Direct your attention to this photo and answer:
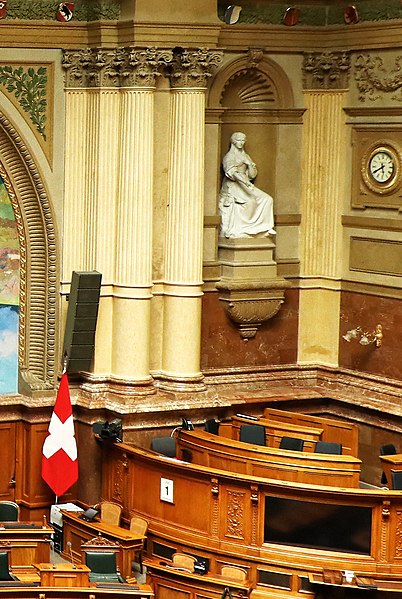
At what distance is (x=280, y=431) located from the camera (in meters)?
21.1

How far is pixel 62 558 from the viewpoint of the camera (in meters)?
20.4

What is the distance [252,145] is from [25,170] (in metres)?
3.01

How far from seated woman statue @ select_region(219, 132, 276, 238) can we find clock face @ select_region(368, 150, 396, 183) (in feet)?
4.45

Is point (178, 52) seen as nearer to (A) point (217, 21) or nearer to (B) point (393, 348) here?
(A) point (217, 21)

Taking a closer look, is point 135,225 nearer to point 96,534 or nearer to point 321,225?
point 321,225

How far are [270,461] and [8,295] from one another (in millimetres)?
4057

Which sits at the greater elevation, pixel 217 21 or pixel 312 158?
pixel 217 21

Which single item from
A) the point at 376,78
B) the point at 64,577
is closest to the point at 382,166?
the point at 376,78

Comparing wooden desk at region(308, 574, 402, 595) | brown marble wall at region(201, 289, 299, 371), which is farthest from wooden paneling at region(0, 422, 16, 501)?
wooden desk at region(308, 574, 402, 595)

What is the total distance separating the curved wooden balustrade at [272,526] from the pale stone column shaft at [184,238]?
1.87 meters

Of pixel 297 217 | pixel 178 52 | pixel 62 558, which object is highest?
pixel 178 52

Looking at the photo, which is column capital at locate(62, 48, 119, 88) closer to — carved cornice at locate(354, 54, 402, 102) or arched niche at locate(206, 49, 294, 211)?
arched niche at locate(206, 49, 294, 211)

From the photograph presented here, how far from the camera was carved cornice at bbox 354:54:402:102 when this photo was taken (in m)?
21.4

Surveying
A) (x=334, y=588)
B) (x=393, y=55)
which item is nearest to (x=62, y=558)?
(x=334, y=588)
